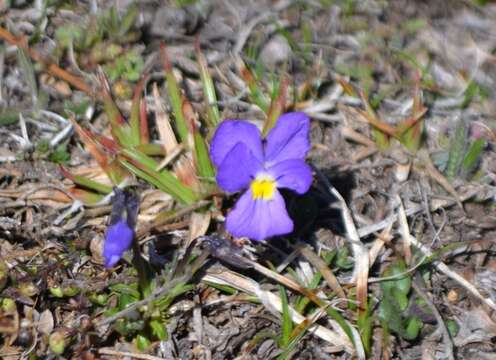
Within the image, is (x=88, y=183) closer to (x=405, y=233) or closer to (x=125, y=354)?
(x=125, y=354)

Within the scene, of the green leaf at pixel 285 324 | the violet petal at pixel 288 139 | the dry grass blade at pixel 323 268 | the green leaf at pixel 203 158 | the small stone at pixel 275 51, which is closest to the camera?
the violet petal at pixel 288 139

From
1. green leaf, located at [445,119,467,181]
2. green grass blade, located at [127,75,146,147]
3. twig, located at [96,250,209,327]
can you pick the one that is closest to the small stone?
green grass blade, located at [127,75,146,147]

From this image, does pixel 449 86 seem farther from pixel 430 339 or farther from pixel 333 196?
pixel 430 339

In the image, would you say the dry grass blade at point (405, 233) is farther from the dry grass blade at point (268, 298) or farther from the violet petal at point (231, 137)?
the violet petal at point (231, 137)

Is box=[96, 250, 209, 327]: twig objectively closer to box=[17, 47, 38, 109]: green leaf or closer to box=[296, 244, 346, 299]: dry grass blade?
box=[296, 244, 346, 299]: dry grass blade

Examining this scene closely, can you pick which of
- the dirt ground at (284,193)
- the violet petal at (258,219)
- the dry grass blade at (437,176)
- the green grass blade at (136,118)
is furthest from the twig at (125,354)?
the dry grass blade at (437,176)

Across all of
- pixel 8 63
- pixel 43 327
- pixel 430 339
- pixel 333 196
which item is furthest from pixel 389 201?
pixel 8 63

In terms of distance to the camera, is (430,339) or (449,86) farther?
(449,86)

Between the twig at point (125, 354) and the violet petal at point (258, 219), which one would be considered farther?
the twig at point (125, 354)
